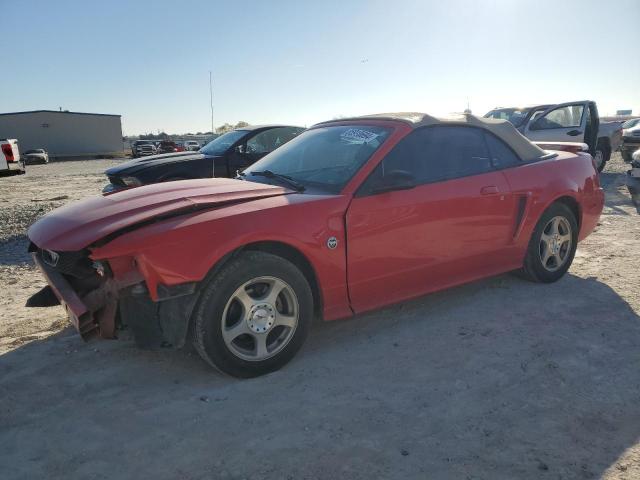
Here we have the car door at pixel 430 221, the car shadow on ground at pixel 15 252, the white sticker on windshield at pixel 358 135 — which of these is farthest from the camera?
the car shadow on ground at pixel 15 252

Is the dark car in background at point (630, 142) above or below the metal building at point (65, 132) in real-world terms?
below

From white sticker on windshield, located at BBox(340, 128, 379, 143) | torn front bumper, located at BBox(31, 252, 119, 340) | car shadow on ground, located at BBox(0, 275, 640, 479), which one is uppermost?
white sticker on windshield, located at BBox(340, 128, 379, 143)

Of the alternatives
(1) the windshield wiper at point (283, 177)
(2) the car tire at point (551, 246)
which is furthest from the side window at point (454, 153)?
(1) the windshield wiper at point (283, 177)

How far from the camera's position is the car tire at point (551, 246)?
4.49 meters

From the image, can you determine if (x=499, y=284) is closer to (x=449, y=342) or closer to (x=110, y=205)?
(x=449, y=342)

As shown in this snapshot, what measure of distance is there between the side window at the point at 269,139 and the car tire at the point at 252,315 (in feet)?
17.0

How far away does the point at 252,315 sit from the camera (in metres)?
3.01

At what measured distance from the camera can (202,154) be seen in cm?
789

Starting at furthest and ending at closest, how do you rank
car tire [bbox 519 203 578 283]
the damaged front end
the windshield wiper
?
1. car tire [bbox 519 203 578 283]
2. the windshield wiper
3. the damaged front end

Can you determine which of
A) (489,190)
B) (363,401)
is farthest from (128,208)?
(489,190)

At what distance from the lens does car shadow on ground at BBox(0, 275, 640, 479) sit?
89.1 inches

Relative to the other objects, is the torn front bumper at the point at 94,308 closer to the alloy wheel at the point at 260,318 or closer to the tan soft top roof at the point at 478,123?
the alloy wheel at the point at 260,318

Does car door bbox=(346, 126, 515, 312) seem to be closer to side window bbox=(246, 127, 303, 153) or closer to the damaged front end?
the damaged front end

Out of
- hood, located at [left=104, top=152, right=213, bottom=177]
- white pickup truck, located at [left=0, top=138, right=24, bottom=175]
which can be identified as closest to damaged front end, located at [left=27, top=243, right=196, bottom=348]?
hood, located at [left=104, top=152, right=213, bottom=177]
